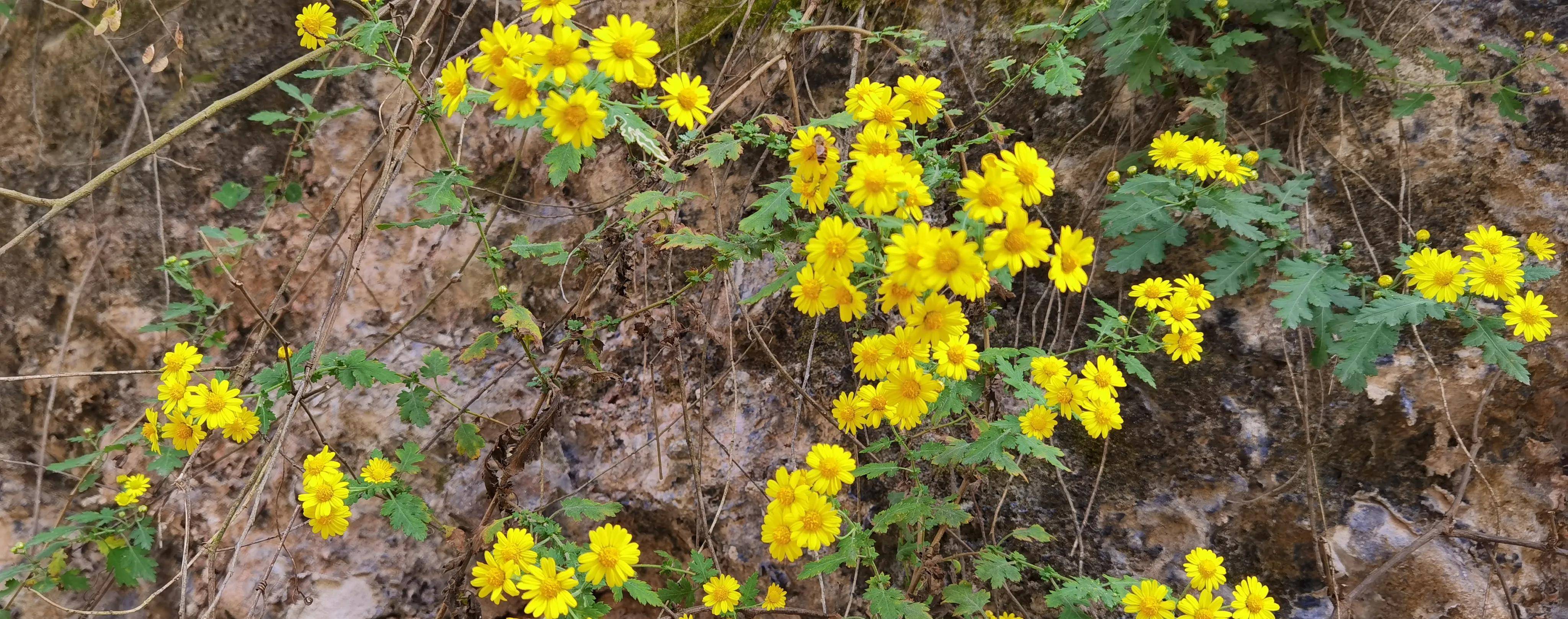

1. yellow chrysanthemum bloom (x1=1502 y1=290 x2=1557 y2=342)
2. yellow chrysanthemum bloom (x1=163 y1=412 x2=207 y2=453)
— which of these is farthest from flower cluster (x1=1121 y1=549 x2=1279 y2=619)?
yellow chrysanthemum bloom (x1=163 y1=412 x2=207 y2=453)

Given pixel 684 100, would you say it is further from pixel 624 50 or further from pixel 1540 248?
pixel 1540 248

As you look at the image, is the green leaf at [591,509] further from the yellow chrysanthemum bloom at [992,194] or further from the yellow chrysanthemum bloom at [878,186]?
the yellow chrysanthemum bloom at [992,194]

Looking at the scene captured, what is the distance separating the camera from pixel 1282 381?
2.12m

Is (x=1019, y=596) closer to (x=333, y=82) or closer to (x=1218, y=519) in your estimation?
(x=1218, y=519)

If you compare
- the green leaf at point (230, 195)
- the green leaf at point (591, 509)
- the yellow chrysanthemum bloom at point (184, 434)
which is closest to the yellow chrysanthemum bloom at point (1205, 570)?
the green leaf at point (591, 509)

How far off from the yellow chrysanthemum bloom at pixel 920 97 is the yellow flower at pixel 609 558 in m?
1.31

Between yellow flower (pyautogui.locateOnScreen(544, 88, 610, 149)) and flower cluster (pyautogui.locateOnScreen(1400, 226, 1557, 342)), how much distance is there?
6.54ft

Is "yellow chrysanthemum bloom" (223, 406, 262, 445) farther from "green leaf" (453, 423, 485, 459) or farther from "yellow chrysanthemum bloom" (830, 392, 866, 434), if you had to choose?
"yellow chrysanthemum bloom" (830, 392, 866, 434)

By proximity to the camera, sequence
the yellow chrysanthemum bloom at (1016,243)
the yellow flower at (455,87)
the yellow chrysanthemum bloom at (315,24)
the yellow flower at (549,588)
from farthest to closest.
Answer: the yellow chrysanthemum bloom at (315,24) < the yellow flower at (549,588) < the yellow flower at (455,87) < the yellow chrysanthemum bloom at (1016,243)

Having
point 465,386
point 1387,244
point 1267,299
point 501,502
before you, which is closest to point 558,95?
point 501,502

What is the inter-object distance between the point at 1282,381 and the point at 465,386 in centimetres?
279

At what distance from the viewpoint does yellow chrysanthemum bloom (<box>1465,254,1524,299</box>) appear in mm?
1779

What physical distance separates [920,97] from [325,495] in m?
1.85

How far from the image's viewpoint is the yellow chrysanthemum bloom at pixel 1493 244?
1.79 metres
